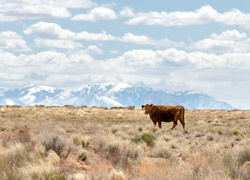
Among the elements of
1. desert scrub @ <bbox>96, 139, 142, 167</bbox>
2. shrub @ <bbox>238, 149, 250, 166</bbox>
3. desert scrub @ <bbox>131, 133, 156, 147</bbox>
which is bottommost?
desert scrub @ <bbox>131, 133, 156, 147</bbox>

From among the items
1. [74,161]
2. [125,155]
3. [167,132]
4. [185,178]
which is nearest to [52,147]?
[74,161]

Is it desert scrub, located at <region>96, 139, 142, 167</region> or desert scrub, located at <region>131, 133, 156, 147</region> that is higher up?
desert scrub, located at <region>96, 139, 142, 167</region>

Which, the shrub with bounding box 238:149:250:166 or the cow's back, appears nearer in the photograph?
the shrub with bounding box 238:149:250:166

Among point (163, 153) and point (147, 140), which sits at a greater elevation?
point (163, 153)

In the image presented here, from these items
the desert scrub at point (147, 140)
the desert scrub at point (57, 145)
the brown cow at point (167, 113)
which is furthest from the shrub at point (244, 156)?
the brown cow at point (167, 113)

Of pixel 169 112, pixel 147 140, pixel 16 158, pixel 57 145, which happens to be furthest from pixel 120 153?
pixel 169 112

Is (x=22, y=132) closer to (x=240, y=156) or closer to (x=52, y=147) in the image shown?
(x=52, y=147)

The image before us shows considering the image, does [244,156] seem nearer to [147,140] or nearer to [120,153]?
[120,153]

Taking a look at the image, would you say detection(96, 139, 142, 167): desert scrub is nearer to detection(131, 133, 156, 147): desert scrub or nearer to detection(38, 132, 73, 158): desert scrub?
detection(38, 132, 73, 158): desert scrub

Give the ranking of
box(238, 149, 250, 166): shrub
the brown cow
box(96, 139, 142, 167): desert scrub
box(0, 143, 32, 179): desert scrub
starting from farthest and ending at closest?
the brown cow < box(96, 139, 142, 167): desert scrub < box(238, 149, 250, 166): shrub < box(0, 143, 32, 179): desert scrub

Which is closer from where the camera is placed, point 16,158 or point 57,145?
point 16,158

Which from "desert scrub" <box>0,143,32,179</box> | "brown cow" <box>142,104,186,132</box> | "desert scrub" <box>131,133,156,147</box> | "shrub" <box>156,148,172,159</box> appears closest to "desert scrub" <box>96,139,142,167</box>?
"shrub" <box>156,148,172,159</box>

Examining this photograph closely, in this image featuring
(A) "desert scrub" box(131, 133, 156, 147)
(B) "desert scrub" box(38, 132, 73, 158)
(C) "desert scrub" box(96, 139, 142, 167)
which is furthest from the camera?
(A) "desert scrub" box(131, 133, 156, 147)

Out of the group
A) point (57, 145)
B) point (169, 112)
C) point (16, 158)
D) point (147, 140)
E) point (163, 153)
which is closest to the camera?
point (16, 158)
